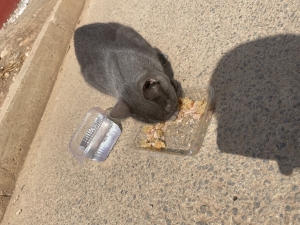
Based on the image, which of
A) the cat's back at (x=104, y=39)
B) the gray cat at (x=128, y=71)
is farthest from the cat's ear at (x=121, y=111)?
the cat's back at (x=104, y=39)

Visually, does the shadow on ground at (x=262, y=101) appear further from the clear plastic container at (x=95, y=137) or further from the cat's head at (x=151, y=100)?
the clear plastic container at (x=95, y=137)

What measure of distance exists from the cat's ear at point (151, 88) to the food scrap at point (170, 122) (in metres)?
0.34

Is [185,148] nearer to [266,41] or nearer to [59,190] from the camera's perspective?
[266,41]

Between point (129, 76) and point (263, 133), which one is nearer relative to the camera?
point (263, 133)

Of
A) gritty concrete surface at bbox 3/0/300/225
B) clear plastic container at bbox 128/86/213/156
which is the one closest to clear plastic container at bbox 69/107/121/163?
gritty concrete surface at bbox 3/0/300/225

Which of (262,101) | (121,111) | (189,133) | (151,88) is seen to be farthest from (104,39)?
(262,101)

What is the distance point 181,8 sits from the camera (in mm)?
3914

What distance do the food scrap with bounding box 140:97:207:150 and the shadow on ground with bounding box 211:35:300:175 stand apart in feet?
0.68

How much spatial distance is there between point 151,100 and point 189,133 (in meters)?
0.51

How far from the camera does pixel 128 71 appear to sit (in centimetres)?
351

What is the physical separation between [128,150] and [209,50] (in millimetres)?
1457

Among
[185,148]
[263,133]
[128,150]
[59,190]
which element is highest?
[263,133]

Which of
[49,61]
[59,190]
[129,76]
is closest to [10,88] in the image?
[49,61]

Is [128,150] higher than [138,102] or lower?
lower
